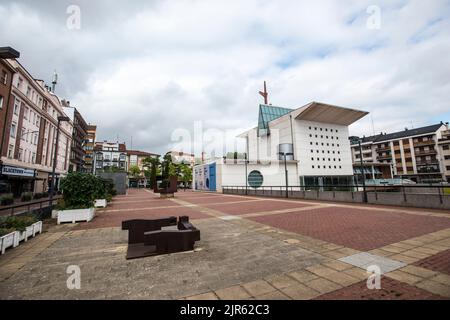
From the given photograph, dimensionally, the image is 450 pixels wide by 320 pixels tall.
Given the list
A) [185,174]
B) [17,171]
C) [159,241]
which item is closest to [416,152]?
[185,174]

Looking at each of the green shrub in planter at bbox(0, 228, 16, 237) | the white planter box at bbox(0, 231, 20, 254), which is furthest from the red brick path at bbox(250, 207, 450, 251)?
the green shrub in planter at bbox(0, 228, 16, 237)

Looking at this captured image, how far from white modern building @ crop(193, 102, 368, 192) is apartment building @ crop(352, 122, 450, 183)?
8.18 metres

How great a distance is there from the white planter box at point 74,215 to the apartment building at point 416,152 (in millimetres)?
62461

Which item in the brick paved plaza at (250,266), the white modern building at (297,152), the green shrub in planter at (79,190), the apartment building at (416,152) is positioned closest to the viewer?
the brick paved plaza at (250,266)

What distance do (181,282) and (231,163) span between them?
37.1 meters

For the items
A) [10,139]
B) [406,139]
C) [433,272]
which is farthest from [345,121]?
[10,139]

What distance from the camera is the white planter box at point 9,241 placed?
5.49 metres

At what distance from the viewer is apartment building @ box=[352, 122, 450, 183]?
56.4m

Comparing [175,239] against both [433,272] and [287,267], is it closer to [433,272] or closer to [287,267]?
[287,267]

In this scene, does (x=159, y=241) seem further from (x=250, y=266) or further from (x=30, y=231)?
(x=30, y=231)

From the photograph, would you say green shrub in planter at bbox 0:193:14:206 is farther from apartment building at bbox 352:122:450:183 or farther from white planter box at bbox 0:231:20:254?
apartment building at bbox 352:122:450:183

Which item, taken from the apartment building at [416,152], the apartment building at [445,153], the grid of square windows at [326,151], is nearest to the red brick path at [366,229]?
the grid of square windows at [326,151]

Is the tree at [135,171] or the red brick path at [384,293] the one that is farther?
the tree at [135,171]

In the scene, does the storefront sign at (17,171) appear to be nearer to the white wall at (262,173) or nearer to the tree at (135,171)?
the white wall at (262,173)
